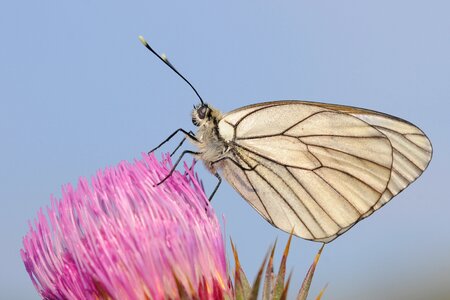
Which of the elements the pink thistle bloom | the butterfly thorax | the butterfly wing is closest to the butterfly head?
the butterfly thorax

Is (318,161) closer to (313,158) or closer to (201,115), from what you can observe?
(313,158)

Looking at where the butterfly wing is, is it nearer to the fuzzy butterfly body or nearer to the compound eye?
the fuzzy butterfly body

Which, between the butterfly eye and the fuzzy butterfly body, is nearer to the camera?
the butterfly eye

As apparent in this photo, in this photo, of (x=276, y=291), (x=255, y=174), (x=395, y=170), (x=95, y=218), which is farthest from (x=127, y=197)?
(x=395, y=170)

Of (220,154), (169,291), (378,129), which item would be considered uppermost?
(378,129)

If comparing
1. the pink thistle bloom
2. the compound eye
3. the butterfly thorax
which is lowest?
the pink thistle bloom

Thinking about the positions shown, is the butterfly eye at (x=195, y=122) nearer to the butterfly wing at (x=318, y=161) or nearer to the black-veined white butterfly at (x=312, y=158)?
the black-veined white butterfly at (x=312, y=158)

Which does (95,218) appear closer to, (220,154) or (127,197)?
(127,197)
